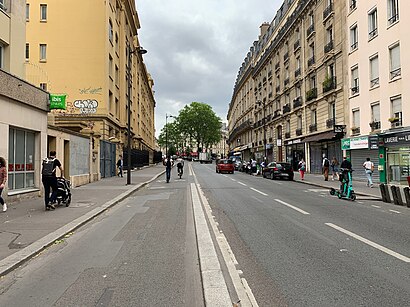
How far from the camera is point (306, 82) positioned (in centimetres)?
3350

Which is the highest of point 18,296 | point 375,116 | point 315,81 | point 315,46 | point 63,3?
point 63,3

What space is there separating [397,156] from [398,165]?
1.67ft

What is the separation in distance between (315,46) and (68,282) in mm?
31574

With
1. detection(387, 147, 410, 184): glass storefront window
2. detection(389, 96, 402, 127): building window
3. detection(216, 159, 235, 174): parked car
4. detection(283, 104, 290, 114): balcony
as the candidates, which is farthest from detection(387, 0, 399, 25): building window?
detection(216, 159, 235, 174): parked car

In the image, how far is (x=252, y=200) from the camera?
13.2 meters

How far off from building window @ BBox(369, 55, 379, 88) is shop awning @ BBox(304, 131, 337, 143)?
5.08 meters

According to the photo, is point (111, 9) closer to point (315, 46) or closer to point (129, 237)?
point (315, 46)

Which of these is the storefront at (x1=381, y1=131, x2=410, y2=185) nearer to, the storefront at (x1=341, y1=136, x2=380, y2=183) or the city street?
the storefront at (x1=341, y1=136, x2=380, y2=183)

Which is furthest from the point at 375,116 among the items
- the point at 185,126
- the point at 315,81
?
the point at 185,126

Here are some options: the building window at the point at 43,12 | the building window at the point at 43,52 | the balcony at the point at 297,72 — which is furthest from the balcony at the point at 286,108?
the building window at the point at 43,12

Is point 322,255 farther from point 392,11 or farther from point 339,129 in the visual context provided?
point 339,129

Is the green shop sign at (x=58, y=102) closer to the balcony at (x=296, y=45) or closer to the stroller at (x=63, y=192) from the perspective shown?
the stroller at (x=63, y=192)

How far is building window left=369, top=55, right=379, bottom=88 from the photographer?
22.0 m

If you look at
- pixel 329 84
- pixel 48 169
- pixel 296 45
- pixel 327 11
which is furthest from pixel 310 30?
pixel 48 169
